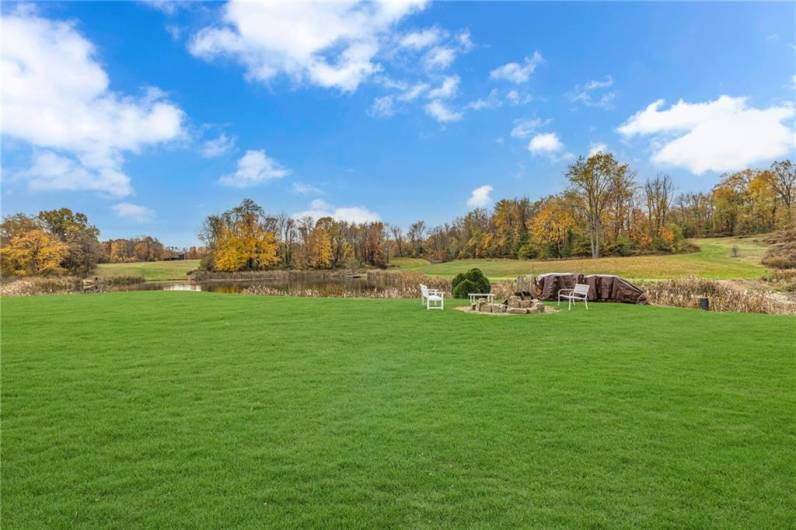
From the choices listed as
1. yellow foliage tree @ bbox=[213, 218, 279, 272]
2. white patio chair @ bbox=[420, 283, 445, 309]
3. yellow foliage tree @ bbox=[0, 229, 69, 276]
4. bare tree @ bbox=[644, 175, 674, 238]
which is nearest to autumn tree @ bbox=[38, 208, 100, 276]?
yellow foliage tree @ bbox=[0, 229, 69, 276]

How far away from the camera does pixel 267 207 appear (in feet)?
191

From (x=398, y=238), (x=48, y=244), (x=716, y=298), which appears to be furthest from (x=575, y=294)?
(x=398, y=238)

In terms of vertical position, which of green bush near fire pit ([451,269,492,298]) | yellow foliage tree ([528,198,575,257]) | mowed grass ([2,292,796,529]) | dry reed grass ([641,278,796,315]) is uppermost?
yellow foliage tree ([528,198,575,257])

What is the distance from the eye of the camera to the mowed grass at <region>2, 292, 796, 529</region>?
9.25ft

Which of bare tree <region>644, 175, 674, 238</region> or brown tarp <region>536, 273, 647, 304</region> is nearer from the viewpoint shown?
brown tarp <region>536, 273, 647, 304</region>

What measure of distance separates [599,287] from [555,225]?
35.7 meters

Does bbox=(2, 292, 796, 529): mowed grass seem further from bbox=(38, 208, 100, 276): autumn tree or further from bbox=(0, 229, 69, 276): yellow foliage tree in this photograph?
bbox=(38, 208, 100, 276): autumn tree

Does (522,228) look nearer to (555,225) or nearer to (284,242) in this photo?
(555,225)

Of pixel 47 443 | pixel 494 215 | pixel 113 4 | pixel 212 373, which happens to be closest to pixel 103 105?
pixel 113 4

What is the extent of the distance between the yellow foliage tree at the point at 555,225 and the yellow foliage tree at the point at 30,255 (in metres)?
49.1

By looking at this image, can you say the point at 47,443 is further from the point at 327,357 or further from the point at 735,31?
the point at 735,31

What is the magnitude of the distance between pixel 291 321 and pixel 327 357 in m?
3.83

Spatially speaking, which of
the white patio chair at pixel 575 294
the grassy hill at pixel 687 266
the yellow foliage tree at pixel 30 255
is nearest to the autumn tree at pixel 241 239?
the grassy hill at pixel 687 266

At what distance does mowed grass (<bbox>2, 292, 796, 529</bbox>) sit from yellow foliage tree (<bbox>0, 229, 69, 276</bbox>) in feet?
127
